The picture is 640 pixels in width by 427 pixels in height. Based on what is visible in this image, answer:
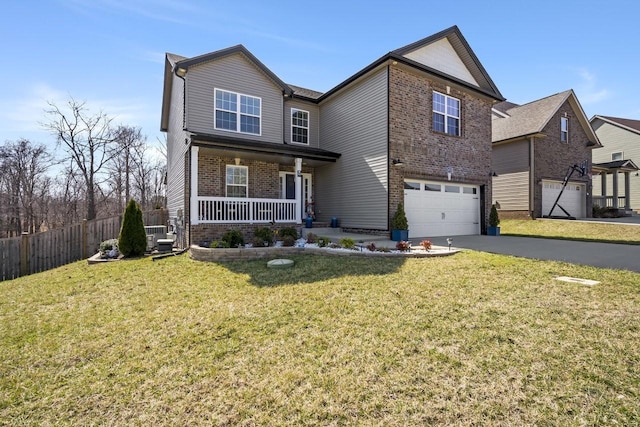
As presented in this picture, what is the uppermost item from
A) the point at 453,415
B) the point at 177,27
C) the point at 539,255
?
the point at 177,27

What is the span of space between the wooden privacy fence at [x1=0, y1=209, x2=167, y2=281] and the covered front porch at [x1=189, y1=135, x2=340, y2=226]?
4.68 metres

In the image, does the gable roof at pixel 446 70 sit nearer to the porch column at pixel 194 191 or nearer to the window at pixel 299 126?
the window at pixel 299 126

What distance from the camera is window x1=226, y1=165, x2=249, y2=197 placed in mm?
12445

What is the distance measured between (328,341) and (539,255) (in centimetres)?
716

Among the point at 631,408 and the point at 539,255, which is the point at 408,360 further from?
the point at 539,255

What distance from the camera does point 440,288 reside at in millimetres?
5363

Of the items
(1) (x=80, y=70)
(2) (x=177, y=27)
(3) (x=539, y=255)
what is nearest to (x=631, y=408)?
(3) (x=539, y=255)

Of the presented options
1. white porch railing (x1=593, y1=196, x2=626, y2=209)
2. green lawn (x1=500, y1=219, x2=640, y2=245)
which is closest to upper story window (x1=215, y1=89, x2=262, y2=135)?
green lawn (x1=500, y1=219, x2=640, y2=245)

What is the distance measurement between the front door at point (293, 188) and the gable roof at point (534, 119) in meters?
12.7

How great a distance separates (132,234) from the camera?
9883mm

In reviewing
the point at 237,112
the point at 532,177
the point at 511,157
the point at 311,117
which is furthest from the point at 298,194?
the point at 511,157

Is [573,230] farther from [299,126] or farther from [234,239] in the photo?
[234,239]

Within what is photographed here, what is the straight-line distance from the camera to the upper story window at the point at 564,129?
1919 centimetres

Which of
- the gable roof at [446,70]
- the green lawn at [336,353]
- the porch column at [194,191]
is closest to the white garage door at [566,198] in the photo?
the gable roof at [446,70]
